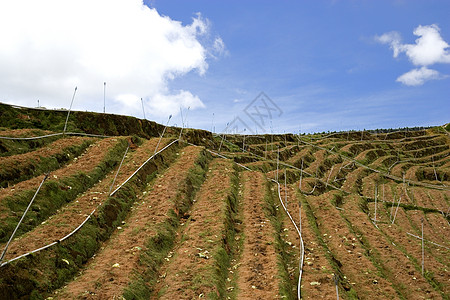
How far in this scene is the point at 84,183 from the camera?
41.4ft

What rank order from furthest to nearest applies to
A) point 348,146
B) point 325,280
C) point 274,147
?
point 348,146, point 274,147, point 325,280

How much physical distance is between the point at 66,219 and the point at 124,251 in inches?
93.5

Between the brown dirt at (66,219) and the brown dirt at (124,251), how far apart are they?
128cm

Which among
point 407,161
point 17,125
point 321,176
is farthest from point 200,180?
point 407,161

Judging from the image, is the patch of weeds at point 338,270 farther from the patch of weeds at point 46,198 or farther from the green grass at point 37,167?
the green grass at point 37,167

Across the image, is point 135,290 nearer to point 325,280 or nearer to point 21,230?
point 21,230

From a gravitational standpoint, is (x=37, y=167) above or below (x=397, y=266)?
above

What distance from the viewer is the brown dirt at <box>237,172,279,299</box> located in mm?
8531

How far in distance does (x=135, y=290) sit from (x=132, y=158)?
9.44m

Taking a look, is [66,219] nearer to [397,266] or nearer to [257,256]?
[257,256]

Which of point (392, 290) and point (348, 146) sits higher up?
point (348, 146)

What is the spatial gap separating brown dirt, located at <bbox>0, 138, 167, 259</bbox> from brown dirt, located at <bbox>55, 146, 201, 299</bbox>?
1280 mm

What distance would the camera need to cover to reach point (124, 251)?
9.21m

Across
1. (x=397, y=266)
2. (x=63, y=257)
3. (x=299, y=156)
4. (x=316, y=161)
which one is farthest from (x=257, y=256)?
(x=316, y=161)
